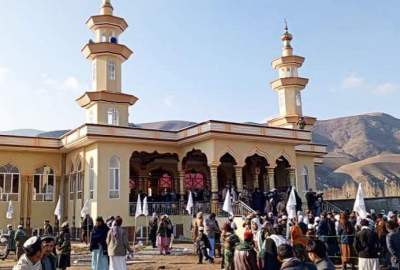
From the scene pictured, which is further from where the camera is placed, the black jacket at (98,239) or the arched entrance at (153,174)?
the arched entrance at (153,174)

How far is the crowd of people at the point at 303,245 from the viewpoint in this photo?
15.4ft

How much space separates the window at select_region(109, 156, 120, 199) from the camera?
70.9 ft

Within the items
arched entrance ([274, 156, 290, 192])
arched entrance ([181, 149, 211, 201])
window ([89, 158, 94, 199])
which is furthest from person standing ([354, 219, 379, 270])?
arched entrance ([181, 149, 211, 201])

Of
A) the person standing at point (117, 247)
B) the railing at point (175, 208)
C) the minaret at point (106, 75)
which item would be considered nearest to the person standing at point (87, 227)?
the railing at point (175, 208)

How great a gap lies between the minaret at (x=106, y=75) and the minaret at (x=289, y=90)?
10500 millimetres

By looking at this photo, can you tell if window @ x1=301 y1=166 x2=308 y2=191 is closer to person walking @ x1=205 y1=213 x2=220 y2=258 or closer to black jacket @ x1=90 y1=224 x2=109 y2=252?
person walking @ x1=205 y1=213 x2=220 y2=258

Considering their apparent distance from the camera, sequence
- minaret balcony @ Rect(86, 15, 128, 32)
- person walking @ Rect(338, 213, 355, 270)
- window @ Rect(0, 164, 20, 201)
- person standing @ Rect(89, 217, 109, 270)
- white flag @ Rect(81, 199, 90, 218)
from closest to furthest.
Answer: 1. person standing @ Rect(89, 217, 109, 270)
2. person walking @ Rect(338, 213, 355, 270)
3. white flag @ Rect(81, 199, 90, 218)
4. window @ Rect(0, 164, 20, 201)
5. minaret balcony @ Rect(86, 15, 128, 32)

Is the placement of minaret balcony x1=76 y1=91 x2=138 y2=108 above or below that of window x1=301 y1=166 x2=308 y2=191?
above

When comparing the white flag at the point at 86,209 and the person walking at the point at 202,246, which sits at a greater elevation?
the white flag at the point at 86,209

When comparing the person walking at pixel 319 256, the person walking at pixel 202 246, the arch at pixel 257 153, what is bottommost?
the person walking at pixel 202 246

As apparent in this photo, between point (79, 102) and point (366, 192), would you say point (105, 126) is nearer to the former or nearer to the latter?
point (79, 102)

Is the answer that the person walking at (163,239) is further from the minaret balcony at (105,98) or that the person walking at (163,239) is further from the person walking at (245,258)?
the minaret balcony at (105,98)

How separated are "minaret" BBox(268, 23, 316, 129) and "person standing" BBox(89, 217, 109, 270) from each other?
22340 millimetres

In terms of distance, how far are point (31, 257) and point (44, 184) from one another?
870 inches
